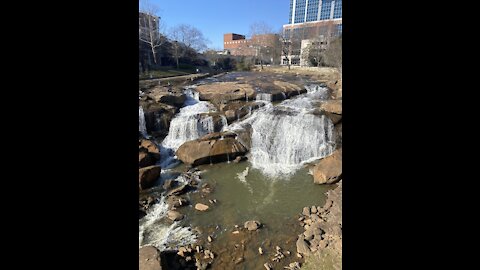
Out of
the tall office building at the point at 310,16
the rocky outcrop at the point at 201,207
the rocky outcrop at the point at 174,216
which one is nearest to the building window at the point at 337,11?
the tall office building at the point at 310,16

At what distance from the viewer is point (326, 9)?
57.3 m

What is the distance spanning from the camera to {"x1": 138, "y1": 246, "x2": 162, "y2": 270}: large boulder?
5.26m

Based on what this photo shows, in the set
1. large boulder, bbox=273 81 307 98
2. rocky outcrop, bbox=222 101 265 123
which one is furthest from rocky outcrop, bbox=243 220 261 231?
large boulder, bbox=273 81 307 98

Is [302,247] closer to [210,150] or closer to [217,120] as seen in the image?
[210,150]

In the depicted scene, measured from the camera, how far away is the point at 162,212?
8062mm

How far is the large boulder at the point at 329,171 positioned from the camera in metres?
9.45

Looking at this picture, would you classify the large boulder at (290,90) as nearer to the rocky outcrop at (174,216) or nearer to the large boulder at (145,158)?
the large boulder at (145,158)

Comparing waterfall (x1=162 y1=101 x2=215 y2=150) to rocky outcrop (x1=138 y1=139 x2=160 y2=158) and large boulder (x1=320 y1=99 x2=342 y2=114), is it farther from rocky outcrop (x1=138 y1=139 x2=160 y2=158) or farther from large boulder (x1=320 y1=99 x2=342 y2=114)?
large boulder (x1=320 y1=99 x2=342 y2=114)

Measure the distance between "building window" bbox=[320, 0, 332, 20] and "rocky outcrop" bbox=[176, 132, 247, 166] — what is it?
175ft

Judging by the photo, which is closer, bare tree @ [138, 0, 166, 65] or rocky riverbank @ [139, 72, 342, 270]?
rocky riverbank @ [139, 72, 342, 270]
